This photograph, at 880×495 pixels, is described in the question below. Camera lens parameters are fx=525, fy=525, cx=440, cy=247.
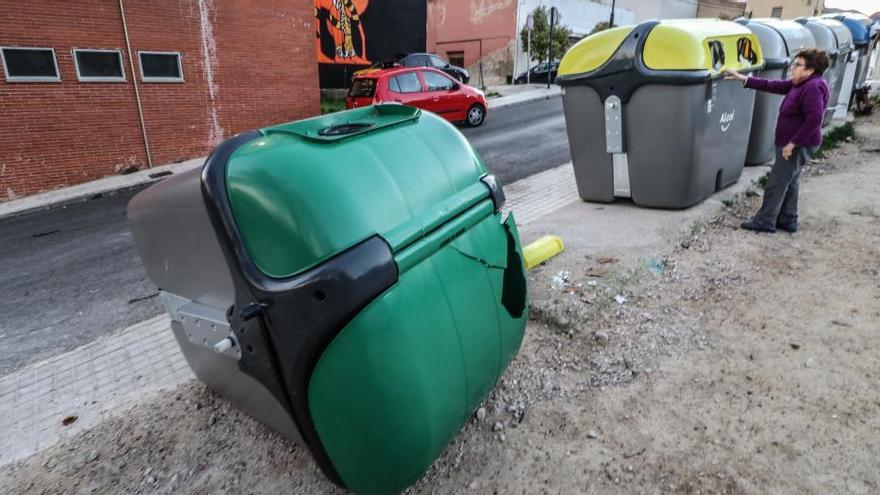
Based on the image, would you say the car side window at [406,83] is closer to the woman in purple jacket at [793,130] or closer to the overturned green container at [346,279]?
the woman in purple jacket at [793,130]

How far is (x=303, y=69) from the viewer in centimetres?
1346

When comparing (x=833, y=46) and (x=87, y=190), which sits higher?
(x=833, y=46)

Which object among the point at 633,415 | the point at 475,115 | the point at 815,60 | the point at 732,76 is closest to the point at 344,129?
the point at 633,415

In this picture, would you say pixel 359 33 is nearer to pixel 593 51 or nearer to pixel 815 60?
pixel 593 51

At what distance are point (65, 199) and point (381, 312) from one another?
1002 cm

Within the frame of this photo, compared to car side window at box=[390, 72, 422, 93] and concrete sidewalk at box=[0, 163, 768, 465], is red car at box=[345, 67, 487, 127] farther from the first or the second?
concrete sidewalk at box=[0, 163, 768, 465]

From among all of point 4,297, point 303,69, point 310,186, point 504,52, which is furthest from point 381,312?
point 504,52

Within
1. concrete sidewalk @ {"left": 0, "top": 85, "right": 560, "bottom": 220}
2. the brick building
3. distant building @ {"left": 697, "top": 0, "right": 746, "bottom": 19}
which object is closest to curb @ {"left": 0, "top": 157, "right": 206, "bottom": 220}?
concrete sidewalk @ {"left": 0, "top": 85, "right": 560, "bottom": 220}

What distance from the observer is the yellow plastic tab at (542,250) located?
4274 millimetres

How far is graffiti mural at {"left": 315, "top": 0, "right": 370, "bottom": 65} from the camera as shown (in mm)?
18984

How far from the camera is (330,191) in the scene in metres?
1.71

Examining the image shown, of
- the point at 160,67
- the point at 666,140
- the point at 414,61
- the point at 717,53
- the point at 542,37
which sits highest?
the point at 542,37

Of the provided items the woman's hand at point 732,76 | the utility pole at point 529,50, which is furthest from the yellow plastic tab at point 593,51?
the utility pole at point 529,50

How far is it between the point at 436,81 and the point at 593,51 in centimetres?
A: 846
